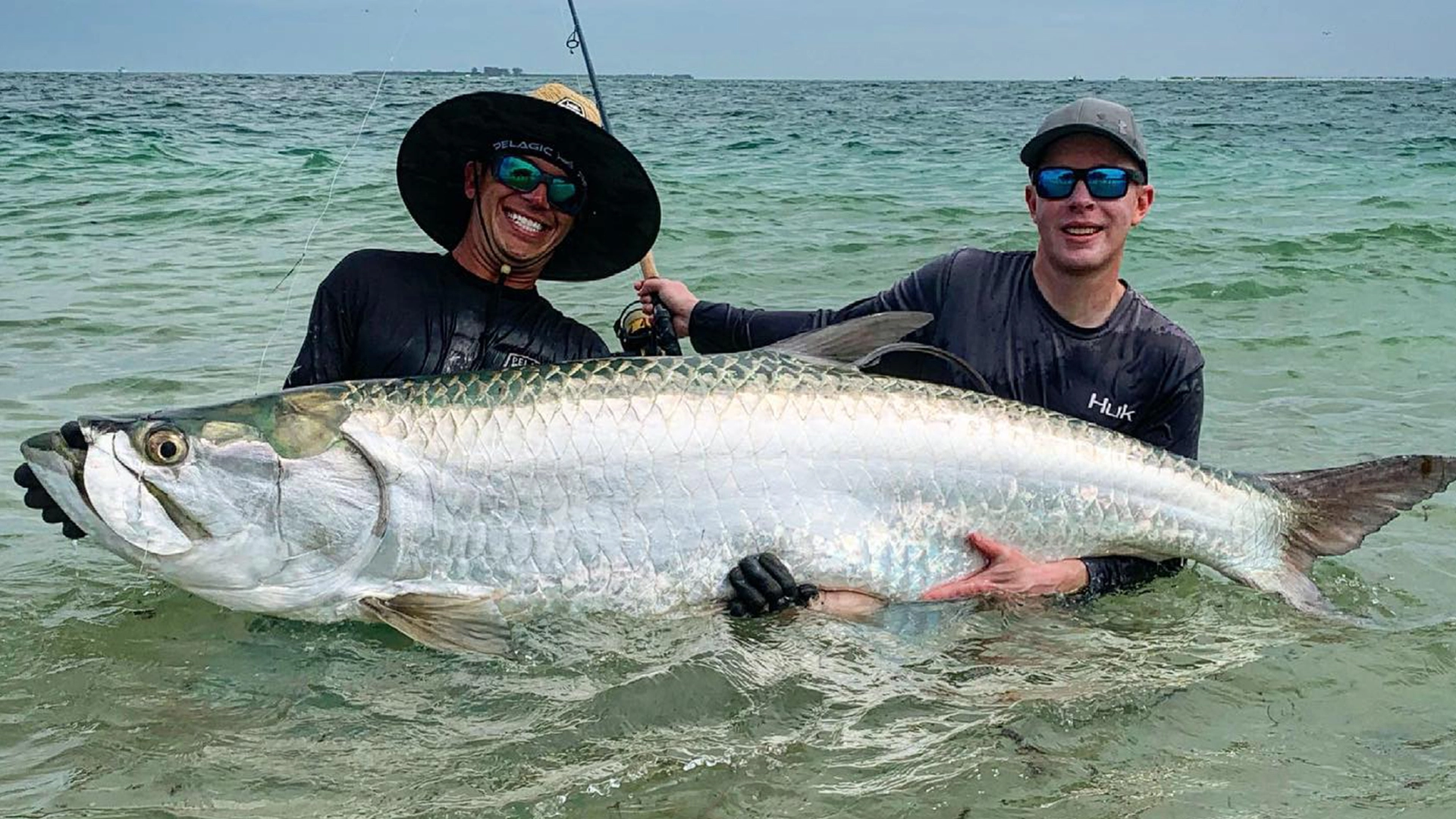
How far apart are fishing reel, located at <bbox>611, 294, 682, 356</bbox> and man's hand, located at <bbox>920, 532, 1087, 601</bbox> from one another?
53.1 inches

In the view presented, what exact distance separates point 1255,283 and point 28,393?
9.63 metres

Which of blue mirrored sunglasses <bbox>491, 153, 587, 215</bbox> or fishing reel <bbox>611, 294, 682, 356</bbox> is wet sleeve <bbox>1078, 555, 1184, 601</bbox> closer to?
fishing reel <bbox>611, 294, 682, 356</bbox>

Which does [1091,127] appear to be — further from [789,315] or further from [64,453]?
[64,453]

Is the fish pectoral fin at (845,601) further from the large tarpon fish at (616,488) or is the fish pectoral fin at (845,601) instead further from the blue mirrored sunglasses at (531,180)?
the blue mirrored sunglasses at (531,180)

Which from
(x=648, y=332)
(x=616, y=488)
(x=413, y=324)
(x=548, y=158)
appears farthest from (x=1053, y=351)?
(x=413, y=324)

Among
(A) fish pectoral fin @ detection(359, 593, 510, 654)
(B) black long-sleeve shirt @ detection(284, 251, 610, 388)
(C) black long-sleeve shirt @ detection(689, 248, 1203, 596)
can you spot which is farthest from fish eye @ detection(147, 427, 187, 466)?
(C) black long-sleeve shirt @ detection(689, 248, 1203, 596)

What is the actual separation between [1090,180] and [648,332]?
5.37 feet

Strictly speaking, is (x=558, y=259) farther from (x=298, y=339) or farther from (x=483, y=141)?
(x=298, y=339)

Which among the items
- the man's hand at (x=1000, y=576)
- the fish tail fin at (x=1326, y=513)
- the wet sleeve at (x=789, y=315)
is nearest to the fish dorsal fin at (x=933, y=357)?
the wet sleeve at (x=789, y=315)

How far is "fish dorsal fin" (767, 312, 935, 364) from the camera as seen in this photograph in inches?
150

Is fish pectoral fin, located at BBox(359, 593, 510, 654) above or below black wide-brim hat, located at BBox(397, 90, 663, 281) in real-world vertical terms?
below

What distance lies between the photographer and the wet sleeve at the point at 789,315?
4426 millimetres

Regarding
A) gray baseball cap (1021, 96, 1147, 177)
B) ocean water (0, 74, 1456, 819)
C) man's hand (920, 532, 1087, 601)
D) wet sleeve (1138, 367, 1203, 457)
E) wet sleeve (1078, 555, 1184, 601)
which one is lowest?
ocean water (0, 74, 1456, 819)

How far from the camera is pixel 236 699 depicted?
356 cm
